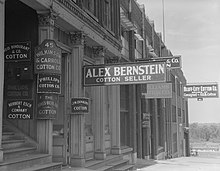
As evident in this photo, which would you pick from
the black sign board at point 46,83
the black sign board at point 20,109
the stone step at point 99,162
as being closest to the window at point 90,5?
the black sign board at point 46,83

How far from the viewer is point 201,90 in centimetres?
3694

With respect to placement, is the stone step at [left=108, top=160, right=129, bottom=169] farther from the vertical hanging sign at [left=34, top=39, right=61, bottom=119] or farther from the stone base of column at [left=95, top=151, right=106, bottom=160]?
the vertical hanging sign at [left=34, top=39, right=61, bottom=119]

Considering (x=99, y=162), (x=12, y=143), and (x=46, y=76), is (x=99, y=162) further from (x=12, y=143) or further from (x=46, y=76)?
(x=46, y=76)

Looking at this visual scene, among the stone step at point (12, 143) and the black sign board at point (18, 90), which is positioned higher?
the black sign board at point (18, 90)

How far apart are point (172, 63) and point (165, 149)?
603 inches

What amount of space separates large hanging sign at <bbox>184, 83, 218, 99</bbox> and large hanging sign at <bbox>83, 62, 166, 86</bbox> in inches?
972

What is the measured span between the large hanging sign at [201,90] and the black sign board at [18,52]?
2773cm

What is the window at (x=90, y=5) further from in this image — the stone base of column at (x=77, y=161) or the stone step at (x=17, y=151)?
the stone step at (x=17, y=151)

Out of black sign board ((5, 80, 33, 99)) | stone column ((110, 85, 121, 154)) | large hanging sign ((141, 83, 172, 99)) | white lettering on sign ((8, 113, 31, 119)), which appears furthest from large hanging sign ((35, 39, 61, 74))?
large hanging sign ((141, 83, 172, 99))

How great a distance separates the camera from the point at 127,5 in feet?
77.8

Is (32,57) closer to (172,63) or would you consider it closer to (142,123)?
(172,63)

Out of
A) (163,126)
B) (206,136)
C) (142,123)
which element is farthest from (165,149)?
(206,136)

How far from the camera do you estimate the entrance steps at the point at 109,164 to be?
43.6ft

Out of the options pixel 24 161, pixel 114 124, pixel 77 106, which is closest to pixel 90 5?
pixel 77 106
